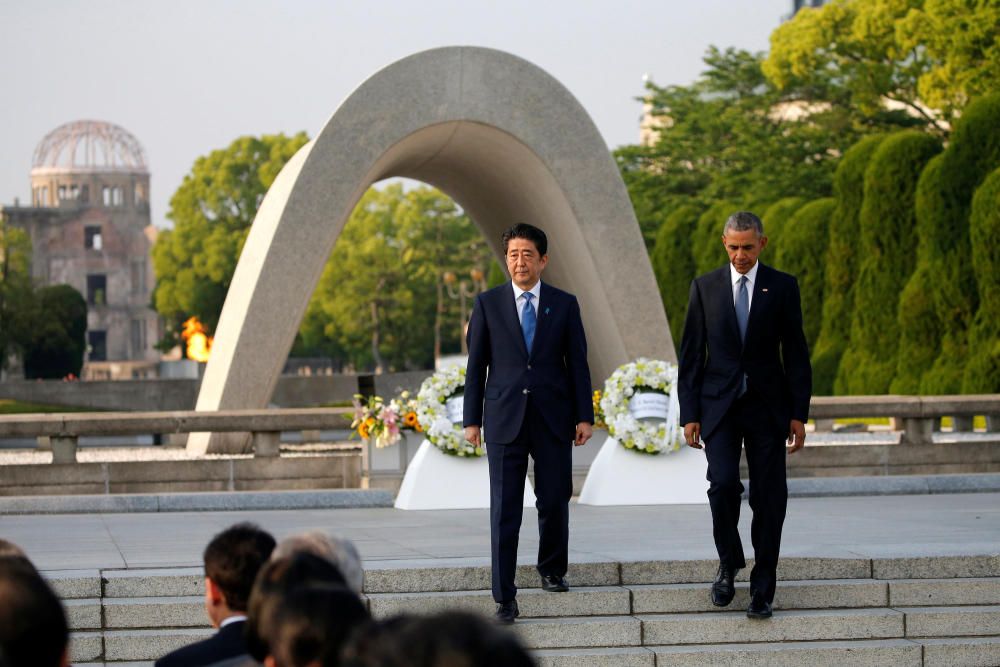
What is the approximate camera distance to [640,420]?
1269 cm

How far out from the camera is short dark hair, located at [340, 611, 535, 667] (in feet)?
7.59

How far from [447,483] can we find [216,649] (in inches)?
333

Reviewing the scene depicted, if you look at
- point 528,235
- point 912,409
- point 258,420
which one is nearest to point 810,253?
point 912,409

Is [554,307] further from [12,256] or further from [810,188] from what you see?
[12,256]

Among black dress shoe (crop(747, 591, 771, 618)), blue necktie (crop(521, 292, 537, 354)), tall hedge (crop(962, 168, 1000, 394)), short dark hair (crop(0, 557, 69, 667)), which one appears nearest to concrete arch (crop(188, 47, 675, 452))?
tall hedge (crop(962, 168, 1000, 394))

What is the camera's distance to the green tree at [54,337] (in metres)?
53.5

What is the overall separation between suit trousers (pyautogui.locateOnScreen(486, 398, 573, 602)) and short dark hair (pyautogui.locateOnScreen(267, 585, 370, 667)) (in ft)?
13.9

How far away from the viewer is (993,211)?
927 inches

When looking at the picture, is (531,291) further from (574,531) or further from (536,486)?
(574,531)

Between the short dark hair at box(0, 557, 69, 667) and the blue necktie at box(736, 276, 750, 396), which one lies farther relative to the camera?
the blue necktie at box(736, 276, 750, 396)

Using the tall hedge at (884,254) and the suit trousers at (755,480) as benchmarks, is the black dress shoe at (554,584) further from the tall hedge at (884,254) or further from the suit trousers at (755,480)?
the tall hedge at (884,254)

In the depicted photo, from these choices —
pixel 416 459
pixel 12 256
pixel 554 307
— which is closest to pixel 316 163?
pixel 416 459

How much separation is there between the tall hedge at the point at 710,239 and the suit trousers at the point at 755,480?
93.8 feet

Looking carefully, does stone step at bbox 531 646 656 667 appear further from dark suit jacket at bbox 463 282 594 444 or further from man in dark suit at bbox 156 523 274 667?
man in dark suit at bbox 156 523 274 667
